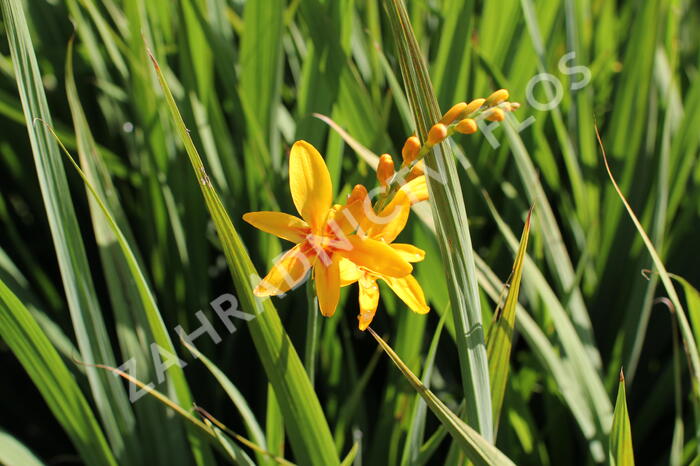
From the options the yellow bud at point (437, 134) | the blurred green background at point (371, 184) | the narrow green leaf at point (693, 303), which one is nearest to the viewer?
the yellow bud at point (437, 134)

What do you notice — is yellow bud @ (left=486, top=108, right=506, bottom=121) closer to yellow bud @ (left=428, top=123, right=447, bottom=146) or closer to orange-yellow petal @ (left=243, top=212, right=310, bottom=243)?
yellow bud @ (left=428, top=123, right=447, bottom=146)

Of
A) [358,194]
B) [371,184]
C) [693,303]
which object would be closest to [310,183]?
[358,194]

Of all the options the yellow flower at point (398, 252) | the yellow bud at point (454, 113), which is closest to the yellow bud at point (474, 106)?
the yellow bud at point (454, 113)

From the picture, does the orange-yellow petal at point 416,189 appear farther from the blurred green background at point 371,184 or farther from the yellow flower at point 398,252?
the blurred green background at point 371,184

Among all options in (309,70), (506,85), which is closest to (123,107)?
(309,70)

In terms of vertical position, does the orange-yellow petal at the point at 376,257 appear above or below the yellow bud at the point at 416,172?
below

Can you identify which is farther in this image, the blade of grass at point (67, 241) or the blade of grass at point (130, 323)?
the blade of grass at point (130, 323)

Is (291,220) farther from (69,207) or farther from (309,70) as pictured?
(309,70)

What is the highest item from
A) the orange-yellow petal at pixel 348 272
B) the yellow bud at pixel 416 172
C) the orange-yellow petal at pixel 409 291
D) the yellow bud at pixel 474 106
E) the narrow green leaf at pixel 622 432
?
the yellow bud at pixel 474 106
